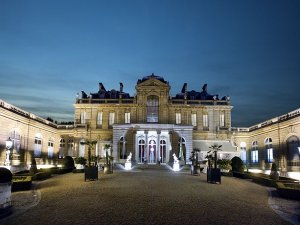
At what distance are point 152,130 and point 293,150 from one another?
1939 cm

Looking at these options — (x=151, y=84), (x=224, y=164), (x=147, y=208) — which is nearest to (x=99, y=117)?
(x=151, y=84)

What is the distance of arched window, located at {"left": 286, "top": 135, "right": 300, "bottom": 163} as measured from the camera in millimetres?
30328

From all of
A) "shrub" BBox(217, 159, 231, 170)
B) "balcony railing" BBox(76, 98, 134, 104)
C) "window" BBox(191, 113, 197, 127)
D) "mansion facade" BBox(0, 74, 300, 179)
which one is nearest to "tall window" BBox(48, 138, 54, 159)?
"mansion facade" BBox(0, 74, 300, 179)

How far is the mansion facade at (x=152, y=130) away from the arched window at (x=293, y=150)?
463 cm

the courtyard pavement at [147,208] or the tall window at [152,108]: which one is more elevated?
the tall window at [152,108]

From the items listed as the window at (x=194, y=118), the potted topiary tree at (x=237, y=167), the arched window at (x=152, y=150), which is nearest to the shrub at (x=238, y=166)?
the potted topiary tree at (x=237, y=167)

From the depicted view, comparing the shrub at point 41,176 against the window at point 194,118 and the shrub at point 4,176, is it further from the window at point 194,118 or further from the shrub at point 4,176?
the window at point 194,118

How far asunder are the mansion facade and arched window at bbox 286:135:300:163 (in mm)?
4625

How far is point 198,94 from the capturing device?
5291cm

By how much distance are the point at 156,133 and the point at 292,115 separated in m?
19.3

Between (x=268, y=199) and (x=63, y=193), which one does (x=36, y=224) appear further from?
(x=268, y=199)

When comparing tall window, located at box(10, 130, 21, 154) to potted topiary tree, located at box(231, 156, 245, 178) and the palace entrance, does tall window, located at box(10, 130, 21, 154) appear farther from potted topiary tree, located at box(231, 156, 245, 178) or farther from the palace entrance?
potted topiary tree, located at box(231, 156, 245, 178)

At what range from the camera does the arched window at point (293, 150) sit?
99.5ft

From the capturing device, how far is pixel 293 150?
31250 mm
